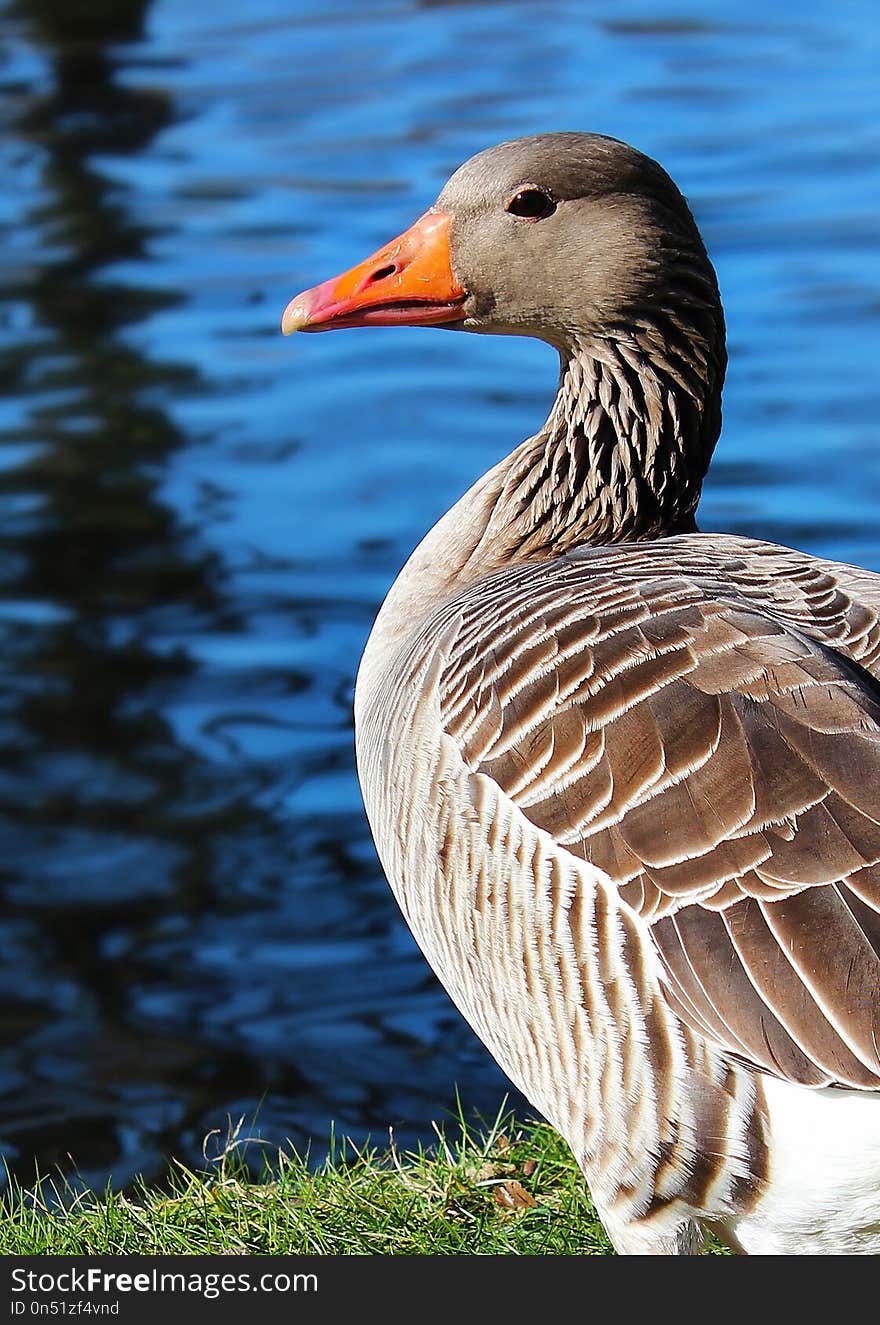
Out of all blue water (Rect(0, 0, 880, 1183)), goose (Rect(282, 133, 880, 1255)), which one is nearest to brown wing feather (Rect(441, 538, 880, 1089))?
goose (Rect(282, 133, 880, 1255))

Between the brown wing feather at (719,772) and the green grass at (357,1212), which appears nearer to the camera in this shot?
the brown wing feather at (719,772)

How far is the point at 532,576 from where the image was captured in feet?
14.0

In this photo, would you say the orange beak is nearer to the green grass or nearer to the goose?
the goose

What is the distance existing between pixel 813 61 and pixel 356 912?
12.5m

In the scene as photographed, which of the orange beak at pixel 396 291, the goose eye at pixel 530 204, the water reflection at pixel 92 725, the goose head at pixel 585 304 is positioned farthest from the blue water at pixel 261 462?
the goose eye at pixel 530 204

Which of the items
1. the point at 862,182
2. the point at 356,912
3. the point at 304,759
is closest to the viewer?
the point at 356,912

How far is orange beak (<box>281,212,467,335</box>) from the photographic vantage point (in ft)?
15.5

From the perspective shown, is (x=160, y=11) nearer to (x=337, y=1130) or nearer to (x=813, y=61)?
(x=813, y=61)

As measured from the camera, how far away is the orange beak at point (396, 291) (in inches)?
186

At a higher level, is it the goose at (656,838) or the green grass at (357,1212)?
the goose at (656,838)

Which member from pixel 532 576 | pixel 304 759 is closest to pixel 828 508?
pixel 304 759

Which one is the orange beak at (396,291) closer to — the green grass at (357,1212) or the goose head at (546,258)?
the goose head at (546,258)

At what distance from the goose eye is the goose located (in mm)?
51

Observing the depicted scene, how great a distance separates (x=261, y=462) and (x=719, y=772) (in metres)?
7.36
